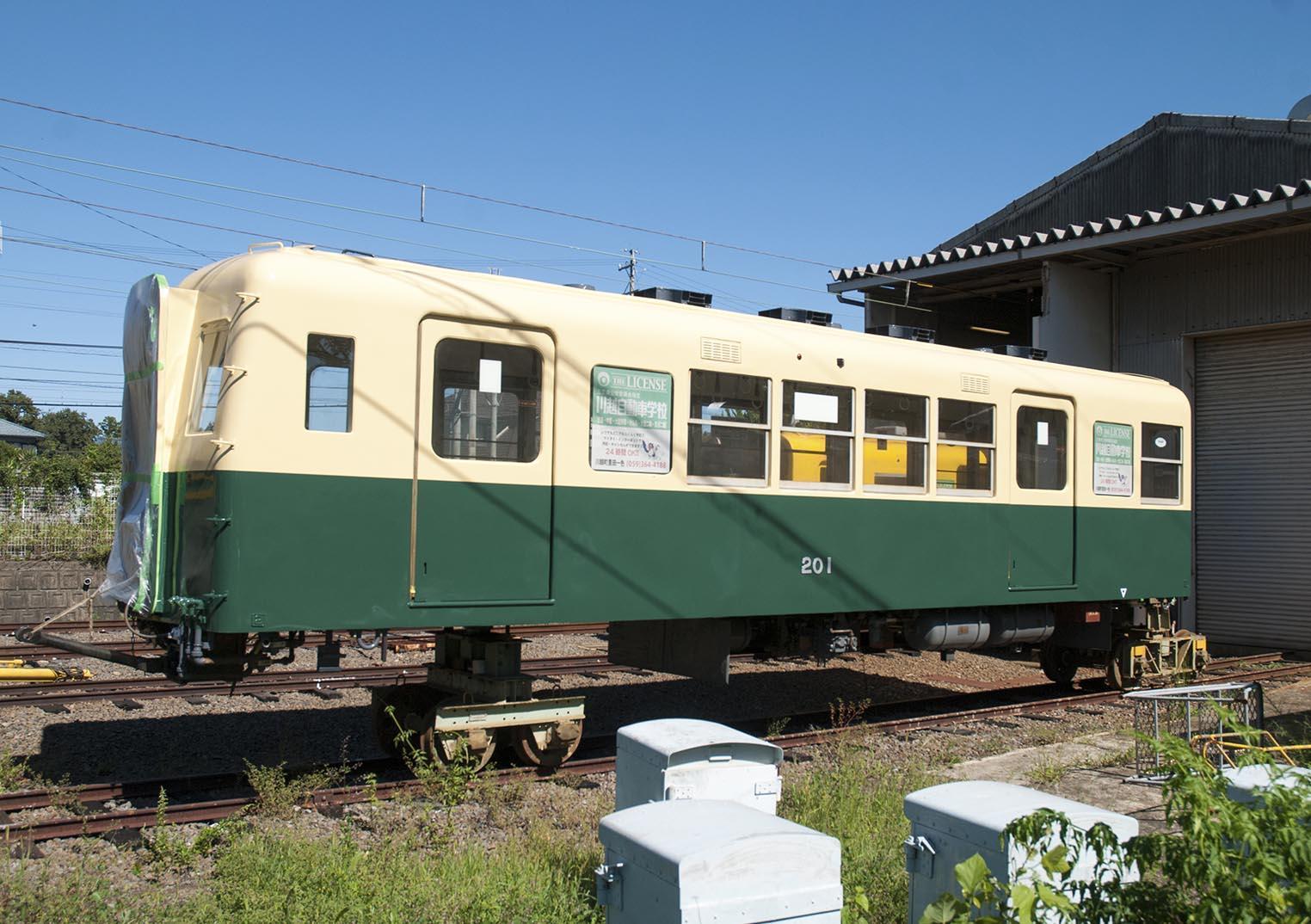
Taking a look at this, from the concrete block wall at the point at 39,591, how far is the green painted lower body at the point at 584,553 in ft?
35.6

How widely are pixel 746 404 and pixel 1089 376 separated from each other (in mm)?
4698

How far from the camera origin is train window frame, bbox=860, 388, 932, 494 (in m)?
9.71

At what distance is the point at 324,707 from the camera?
34.1 feet

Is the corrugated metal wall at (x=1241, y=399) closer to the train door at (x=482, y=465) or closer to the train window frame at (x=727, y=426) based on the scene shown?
the train window frame at (x=727, y=426)

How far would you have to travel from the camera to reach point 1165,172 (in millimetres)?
20703

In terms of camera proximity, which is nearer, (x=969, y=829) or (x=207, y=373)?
(x=969, y=829)

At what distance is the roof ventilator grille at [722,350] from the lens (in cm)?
870

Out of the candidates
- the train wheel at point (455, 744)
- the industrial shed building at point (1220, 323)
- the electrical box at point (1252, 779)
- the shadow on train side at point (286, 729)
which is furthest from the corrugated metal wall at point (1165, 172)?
the train wheel at point (455, 744)

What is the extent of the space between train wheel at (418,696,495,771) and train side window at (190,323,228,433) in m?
2.40

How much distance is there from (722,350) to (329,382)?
306cm

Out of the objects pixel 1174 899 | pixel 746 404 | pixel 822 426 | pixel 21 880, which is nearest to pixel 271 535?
pixel 21 880

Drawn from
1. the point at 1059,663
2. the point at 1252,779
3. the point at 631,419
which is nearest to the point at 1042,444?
the point at 1059,663

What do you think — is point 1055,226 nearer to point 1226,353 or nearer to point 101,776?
point 1226,353

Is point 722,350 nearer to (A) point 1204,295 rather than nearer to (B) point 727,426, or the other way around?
(B) point 727,426
